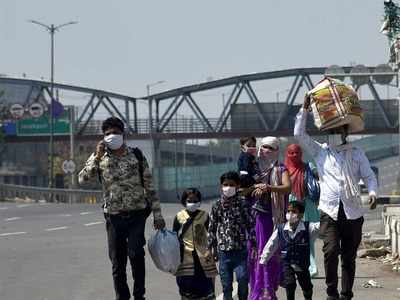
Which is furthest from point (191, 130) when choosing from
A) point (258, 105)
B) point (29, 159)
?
point (29, 159)

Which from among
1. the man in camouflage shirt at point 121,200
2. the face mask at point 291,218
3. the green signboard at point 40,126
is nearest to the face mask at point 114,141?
the man in camouflage shirt at point 121,200

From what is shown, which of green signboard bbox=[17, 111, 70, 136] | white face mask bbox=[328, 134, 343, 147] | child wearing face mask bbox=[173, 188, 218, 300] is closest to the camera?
white face mask bbox=[328, 134, 343, 147]

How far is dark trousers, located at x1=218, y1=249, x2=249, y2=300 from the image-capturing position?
10.8 meters

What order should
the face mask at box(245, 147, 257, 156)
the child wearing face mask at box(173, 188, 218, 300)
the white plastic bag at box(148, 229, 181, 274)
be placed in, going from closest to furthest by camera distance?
the white plastic bag at box(148, 229, 181, 274), the child wearing face mask at box(173, 188, 218, 300), the face mask at box(245, 147, 257, 156)

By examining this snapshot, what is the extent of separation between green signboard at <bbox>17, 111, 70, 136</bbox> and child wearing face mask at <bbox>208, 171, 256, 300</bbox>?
83.3 m

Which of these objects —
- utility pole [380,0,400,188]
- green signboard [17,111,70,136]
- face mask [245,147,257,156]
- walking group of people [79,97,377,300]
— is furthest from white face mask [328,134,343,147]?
green signboard [17,111,70,136]

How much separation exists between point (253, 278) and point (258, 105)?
8502 centimetres

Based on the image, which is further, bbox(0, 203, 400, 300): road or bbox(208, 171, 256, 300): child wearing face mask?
bbox(0, 203, 400, 300): road

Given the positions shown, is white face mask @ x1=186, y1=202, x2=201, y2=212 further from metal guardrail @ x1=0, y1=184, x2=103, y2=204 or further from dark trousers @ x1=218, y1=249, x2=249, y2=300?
metal guardrail @ x1=0, y1=184, x2=103, y2=204

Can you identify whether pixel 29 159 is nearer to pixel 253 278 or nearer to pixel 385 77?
pixel 385 77

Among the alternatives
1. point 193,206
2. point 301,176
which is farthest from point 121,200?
point 301,176

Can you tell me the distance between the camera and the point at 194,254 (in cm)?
1071

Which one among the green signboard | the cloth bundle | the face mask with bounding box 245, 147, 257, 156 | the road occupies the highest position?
the green signboard

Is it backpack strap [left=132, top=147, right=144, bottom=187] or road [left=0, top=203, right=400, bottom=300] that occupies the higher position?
backpack strap [left=132, top=147, right=144, bottom=187]
